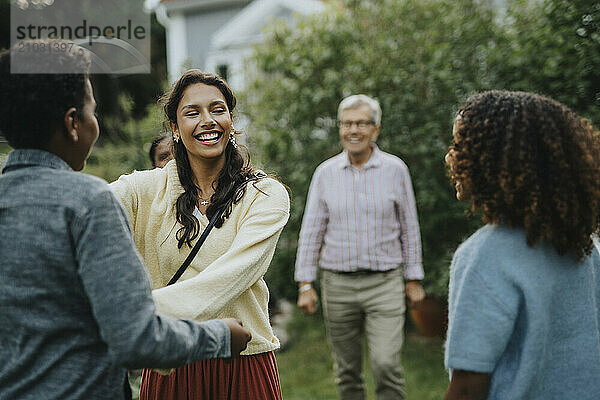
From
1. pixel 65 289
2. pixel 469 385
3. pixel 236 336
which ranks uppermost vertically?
pixel 65 289

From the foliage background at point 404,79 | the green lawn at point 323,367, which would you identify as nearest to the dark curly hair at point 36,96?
the green lawn at point 323,367

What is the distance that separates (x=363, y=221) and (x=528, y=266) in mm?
2961

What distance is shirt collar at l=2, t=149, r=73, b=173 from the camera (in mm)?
1580

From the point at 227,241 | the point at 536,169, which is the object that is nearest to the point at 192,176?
the point at 227,241

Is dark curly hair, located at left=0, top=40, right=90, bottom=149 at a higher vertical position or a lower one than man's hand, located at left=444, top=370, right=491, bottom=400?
higher

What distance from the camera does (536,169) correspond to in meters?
1.72

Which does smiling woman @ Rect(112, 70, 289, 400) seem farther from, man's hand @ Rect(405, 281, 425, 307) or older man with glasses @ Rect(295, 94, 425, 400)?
man's hand @ Rect(405, 281, 425, 307)

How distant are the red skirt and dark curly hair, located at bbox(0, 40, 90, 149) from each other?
114 centimetres

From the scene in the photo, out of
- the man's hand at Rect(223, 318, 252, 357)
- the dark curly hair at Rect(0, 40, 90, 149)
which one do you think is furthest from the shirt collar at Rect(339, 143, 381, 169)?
the dark curly hair at Rect(0, 40, 90, 149)

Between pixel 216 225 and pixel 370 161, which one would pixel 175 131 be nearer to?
pixel 216 225

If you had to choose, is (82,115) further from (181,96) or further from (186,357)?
(181,96)

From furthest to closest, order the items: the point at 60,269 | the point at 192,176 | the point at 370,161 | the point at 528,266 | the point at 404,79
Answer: the point at 404,79 < the point at 370,161 < the point at 192,176 < the point at 528,266 < the point at 60,269

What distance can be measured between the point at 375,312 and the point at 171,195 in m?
2.53

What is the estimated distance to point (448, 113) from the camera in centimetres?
642
